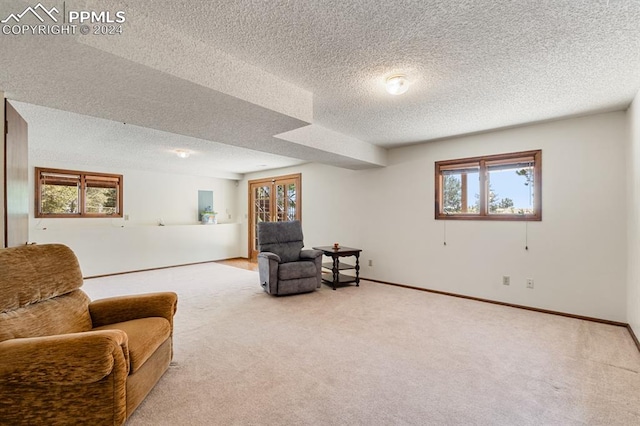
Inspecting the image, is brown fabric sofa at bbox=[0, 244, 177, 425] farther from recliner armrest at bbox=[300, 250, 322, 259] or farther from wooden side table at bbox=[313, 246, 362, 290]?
wooden side table at bbox=[313, 246, 362, 290]

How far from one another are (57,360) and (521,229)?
4602mm

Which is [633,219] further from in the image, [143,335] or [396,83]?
[143,335]

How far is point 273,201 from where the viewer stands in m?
7.35

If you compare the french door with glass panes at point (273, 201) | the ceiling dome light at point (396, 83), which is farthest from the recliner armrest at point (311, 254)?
the ceiling dome light at point (396, 83)

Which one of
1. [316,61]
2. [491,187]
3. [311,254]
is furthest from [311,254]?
[316,61]

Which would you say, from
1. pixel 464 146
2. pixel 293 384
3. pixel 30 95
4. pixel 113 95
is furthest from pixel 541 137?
pixel 30 95

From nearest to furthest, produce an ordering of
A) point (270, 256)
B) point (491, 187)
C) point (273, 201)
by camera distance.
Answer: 1. point (491, 187)
2. point (270, 256)
3. point (273, 201)

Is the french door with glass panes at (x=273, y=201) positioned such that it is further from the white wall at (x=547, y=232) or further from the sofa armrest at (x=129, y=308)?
the sofa armrest at (x=129, y=308)

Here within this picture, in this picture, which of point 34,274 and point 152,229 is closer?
point 34,274

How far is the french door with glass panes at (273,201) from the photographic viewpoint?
684cm

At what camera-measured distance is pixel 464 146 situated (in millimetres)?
4340

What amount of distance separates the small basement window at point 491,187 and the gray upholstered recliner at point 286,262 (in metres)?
2.16

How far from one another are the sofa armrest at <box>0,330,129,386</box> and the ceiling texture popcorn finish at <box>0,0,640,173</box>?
5.06 ft

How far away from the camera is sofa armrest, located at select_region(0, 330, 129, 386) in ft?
4.62
